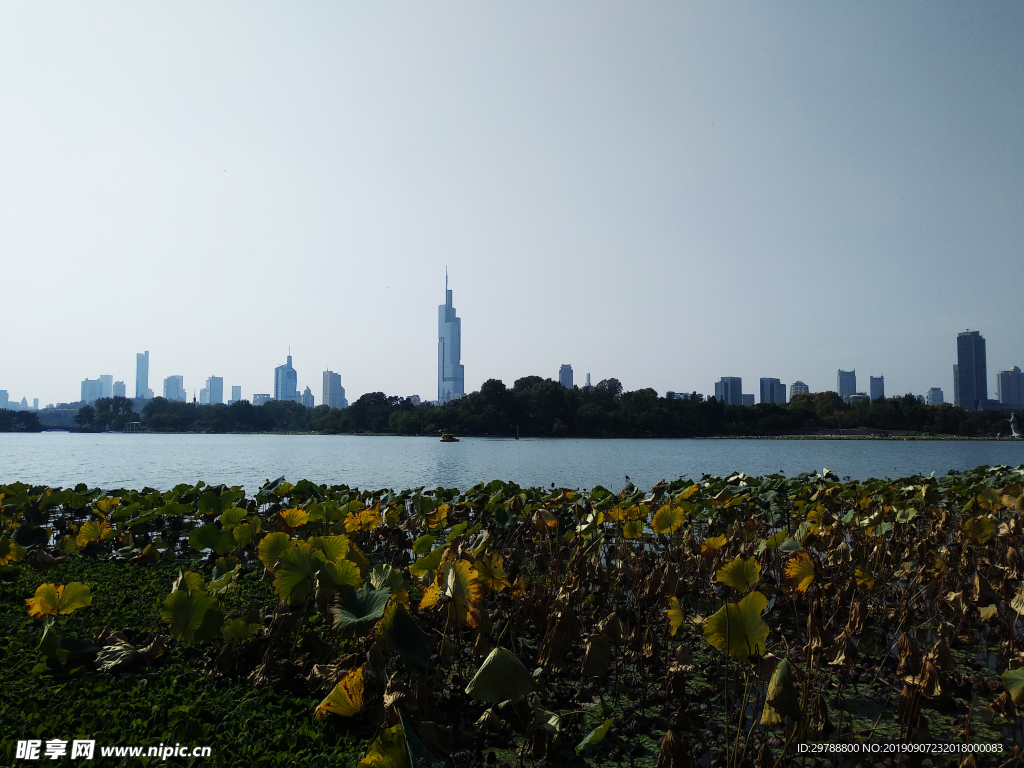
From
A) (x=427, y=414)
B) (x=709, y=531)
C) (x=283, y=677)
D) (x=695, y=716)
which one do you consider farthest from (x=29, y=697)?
(x=427, y=414)

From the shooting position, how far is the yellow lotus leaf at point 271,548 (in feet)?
13.0

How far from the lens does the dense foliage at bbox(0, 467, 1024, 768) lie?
9.61 feet

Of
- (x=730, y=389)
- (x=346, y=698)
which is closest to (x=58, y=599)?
(x=346, y=698)

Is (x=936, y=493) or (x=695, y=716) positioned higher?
(x=936, y=493)

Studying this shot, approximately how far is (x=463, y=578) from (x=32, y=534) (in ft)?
20.7

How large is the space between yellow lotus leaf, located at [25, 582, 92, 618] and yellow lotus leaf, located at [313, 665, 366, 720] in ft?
6.17

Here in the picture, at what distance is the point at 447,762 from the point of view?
2.98m

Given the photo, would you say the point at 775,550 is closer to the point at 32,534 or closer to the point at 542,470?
the point at 32,534

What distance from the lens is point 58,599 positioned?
12.6 ft

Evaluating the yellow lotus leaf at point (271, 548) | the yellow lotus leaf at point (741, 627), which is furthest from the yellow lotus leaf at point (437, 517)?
the yellow lotus leaf at point (741, 627)

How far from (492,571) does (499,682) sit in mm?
1205

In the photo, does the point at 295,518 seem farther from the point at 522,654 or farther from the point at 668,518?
the point at 668,518

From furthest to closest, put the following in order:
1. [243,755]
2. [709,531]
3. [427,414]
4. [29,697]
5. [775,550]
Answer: [427,414] → [709,531] → [775,550] → [29,697] → [243,755]

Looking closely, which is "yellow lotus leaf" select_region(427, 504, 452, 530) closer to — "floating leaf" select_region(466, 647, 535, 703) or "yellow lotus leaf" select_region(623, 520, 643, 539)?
"yellow lotus leaf" select_region(623, 520, 643, 539)
